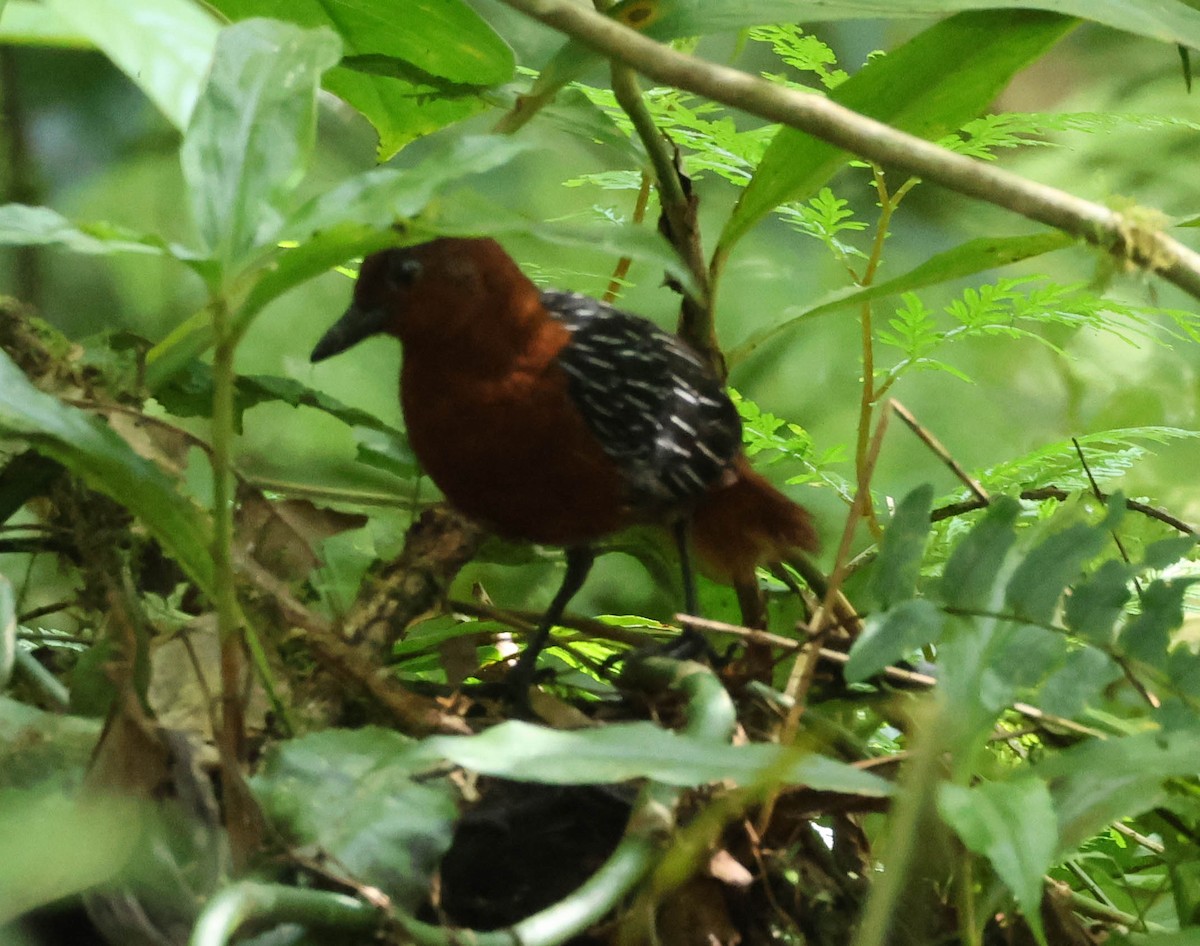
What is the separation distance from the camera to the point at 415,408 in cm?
93

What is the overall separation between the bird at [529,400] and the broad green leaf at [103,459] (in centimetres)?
34

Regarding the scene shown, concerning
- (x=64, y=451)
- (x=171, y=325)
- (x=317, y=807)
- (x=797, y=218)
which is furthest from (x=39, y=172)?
(x=317, y=807)

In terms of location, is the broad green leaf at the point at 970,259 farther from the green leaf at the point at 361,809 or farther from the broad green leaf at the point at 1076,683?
the green leaf at the point at 361,809

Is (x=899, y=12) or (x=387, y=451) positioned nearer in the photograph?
(x=899, y=12)

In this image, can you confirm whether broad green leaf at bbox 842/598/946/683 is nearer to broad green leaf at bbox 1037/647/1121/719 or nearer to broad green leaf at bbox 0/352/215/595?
broad green leaf at bbox 1037/647/1121/719

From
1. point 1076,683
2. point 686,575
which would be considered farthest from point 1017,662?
point 686,575

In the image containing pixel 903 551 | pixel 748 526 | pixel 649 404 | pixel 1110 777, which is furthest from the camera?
pixel 748 526

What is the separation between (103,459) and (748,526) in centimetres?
63

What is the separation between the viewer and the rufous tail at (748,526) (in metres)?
1.03

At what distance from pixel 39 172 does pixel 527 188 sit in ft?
2.30

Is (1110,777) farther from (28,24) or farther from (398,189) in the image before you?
(28,24)

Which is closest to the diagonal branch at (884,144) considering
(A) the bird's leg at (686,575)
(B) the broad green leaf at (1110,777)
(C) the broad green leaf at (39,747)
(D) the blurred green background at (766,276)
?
(B) the broad green leaf at (1110,777)

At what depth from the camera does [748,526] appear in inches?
41.0

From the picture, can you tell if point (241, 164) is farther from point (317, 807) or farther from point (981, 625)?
point (981, 625)
